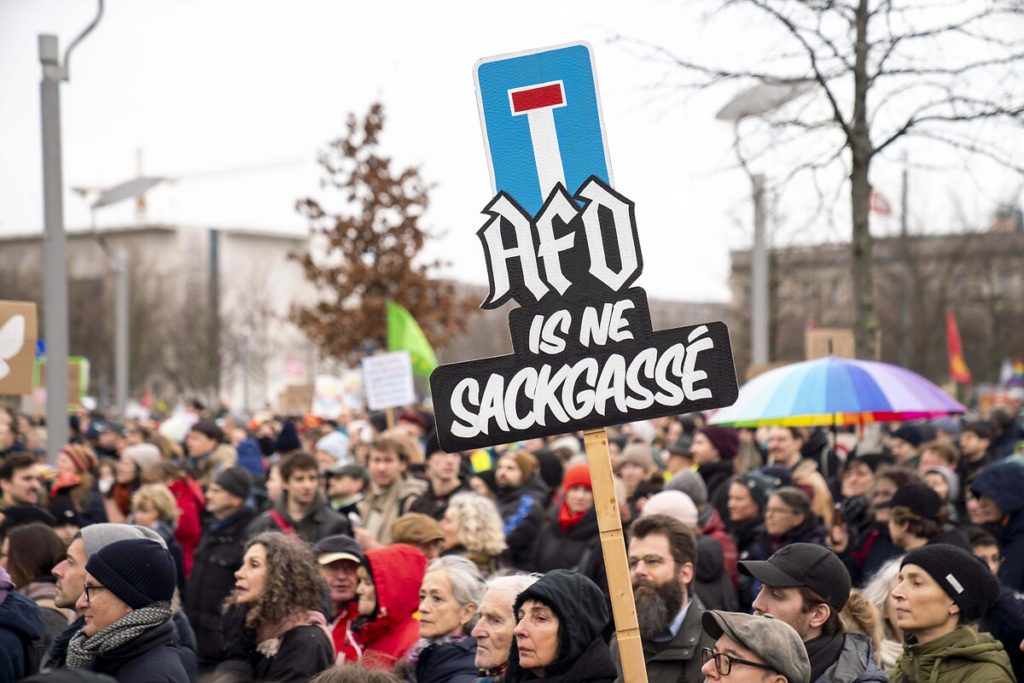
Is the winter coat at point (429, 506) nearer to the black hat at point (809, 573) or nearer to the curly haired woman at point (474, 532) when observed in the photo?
the curly haired woman at point (474, 532)

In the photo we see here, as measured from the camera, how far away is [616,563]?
386 centimetres

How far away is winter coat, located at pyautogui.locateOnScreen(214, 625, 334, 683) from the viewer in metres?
5.10

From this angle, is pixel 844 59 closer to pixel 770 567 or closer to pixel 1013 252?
pixel 770 567

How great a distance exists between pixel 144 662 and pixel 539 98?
252cm

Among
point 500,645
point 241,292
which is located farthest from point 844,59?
point 241,292

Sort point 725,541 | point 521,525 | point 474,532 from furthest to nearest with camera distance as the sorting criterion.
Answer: point 521,525 < point 725,541 < point 474,532

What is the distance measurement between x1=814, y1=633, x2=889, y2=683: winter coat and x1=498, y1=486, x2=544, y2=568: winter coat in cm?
418

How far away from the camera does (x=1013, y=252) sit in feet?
104

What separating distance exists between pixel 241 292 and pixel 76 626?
61037 millimetres

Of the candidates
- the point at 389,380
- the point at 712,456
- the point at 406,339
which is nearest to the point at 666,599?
the point at 712,456

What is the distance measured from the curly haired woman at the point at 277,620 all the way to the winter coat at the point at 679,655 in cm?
132

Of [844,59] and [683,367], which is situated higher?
[844,59]

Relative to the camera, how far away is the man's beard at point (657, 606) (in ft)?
17.9

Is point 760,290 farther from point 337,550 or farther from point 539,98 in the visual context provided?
point 539,98
